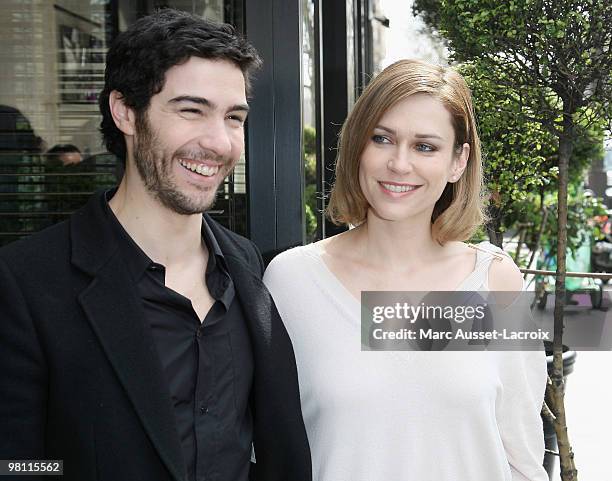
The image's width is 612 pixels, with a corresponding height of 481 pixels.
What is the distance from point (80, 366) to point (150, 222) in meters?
0.33

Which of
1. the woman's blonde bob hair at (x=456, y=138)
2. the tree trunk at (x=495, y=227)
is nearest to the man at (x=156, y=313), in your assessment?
the woman's blonde bob hair at (x=456, y=138)

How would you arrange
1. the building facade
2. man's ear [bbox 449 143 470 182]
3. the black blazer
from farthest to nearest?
1. the building facade
2. man's ear [bbox 449 143 470 182]
3. the black blazer

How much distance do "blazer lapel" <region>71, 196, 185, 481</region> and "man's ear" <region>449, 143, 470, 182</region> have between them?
906 mm

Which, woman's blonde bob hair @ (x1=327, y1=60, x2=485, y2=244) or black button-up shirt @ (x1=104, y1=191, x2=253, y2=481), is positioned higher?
woman's blonde bob hair @ (x1=327, y1=60, x2=485, y2=244)

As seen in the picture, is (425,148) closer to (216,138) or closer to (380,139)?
(380,139)

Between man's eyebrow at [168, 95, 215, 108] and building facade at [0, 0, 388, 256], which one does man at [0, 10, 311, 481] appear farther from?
building facade at [0, 0, 388, 256]

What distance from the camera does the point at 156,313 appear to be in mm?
1532

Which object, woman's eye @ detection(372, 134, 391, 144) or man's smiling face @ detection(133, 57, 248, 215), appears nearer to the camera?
man's smiling face @ detection(133, 57, 248, 215)

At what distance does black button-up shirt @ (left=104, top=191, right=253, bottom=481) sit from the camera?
1504 millimetres

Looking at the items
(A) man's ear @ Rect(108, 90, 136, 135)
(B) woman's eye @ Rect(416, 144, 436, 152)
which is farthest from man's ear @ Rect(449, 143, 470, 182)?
(A) man's ear @ Rect(108, 90, 136, 135)

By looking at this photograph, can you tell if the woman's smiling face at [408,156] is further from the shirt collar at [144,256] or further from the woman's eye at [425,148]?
the shirt collar at [144,256]

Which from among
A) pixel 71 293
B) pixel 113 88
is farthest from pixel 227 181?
pixel 71 293

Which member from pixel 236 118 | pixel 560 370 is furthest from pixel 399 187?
pixel 560 370

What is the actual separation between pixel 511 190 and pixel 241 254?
116 centimetres
